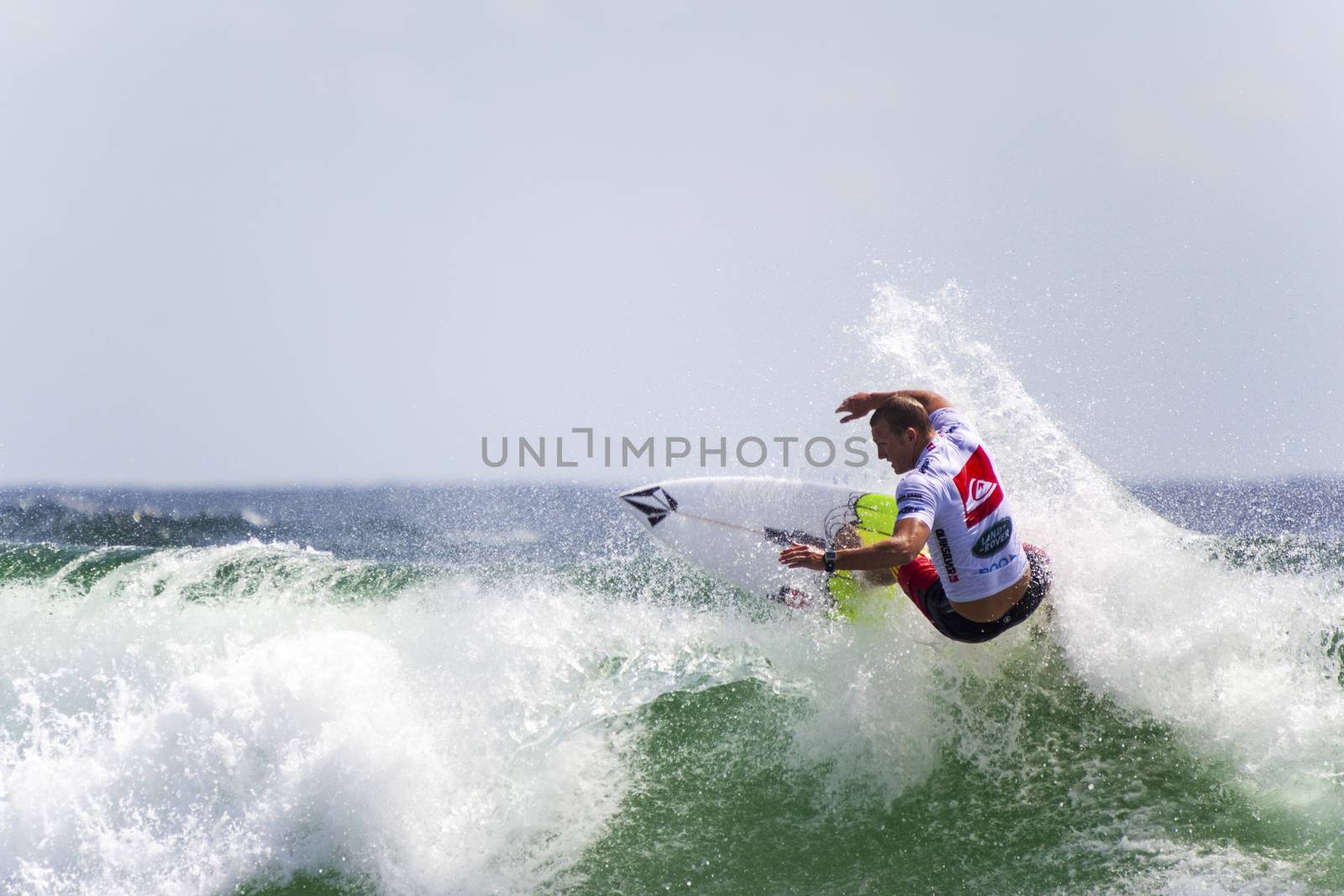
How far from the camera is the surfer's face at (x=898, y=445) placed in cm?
461

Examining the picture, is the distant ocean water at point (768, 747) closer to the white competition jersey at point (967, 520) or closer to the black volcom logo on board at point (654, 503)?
the black volcom logo on board at point (654, 503)

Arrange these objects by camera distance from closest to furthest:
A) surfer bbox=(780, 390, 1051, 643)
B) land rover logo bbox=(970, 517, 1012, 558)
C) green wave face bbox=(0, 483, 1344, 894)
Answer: surfer bbox=(780, 390, 1051, 643) < green wave face bbox=(0, 483, 1344, 894) < land rover logo bbox=(970, 517, 1012, 558)

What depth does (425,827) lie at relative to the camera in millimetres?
4883

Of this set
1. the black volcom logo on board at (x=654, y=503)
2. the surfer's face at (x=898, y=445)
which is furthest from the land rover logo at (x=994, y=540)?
the black volcom logo on board at (x=654, y=503)

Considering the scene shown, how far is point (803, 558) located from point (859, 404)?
1570 millimetres

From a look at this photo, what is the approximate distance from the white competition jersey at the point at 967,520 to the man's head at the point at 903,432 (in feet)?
0.28

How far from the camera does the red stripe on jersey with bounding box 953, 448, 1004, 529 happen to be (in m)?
4.49

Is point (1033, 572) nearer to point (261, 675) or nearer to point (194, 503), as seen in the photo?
point (261, 675)

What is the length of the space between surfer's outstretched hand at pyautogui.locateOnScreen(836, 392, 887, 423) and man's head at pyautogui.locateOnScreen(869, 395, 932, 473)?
21.0 inches

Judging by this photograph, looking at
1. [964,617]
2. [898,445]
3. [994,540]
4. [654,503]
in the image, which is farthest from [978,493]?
[654,503]

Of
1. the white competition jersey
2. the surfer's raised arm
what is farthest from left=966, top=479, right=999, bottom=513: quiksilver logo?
the surfer's raised arm

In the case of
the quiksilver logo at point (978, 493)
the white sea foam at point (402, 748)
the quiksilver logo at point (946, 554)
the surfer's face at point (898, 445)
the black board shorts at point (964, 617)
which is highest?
the surfer's face at point (898, 445)

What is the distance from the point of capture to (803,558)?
158 inches

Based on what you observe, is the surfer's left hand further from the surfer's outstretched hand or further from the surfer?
the surfer's outstretched hand
